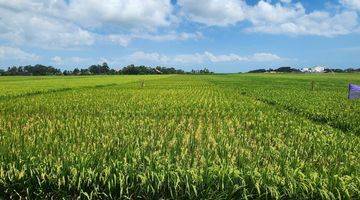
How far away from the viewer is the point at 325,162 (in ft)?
24.5

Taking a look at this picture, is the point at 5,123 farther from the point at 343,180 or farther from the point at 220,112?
the point at 343,180

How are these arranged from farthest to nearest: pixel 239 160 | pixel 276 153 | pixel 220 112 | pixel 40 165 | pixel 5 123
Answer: pixel 220 112
pixel 5 123
pixel 276 153
pixel 239 160
pixel 40 165

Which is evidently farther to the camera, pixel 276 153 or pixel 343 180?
pixel 276 153

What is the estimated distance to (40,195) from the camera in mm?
6059

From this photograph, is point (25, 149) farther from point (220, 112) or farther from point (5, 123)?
point (220, 112)

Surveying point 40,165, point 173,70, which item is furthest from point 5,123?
point 173,70

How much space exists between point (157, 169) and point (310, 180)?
186cm

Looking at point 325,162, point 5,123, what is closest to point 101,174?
point 325,162

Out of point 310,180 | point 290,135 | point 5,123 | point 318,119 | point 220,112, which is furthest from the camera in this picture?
point 220,112

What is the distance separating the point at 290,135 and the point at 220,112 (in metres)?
5.55

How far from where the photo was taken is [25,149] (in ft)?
24.4

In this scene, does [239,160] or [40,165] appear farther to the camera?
[239,160]

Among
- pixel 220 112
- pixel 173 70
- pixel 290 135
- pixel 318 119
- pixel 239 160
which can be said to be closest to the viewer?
pixel 239 160

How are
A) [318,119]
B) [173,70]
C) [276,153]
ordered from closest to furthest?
1. [276,153]
2. [318,119]
3. [173,70]
